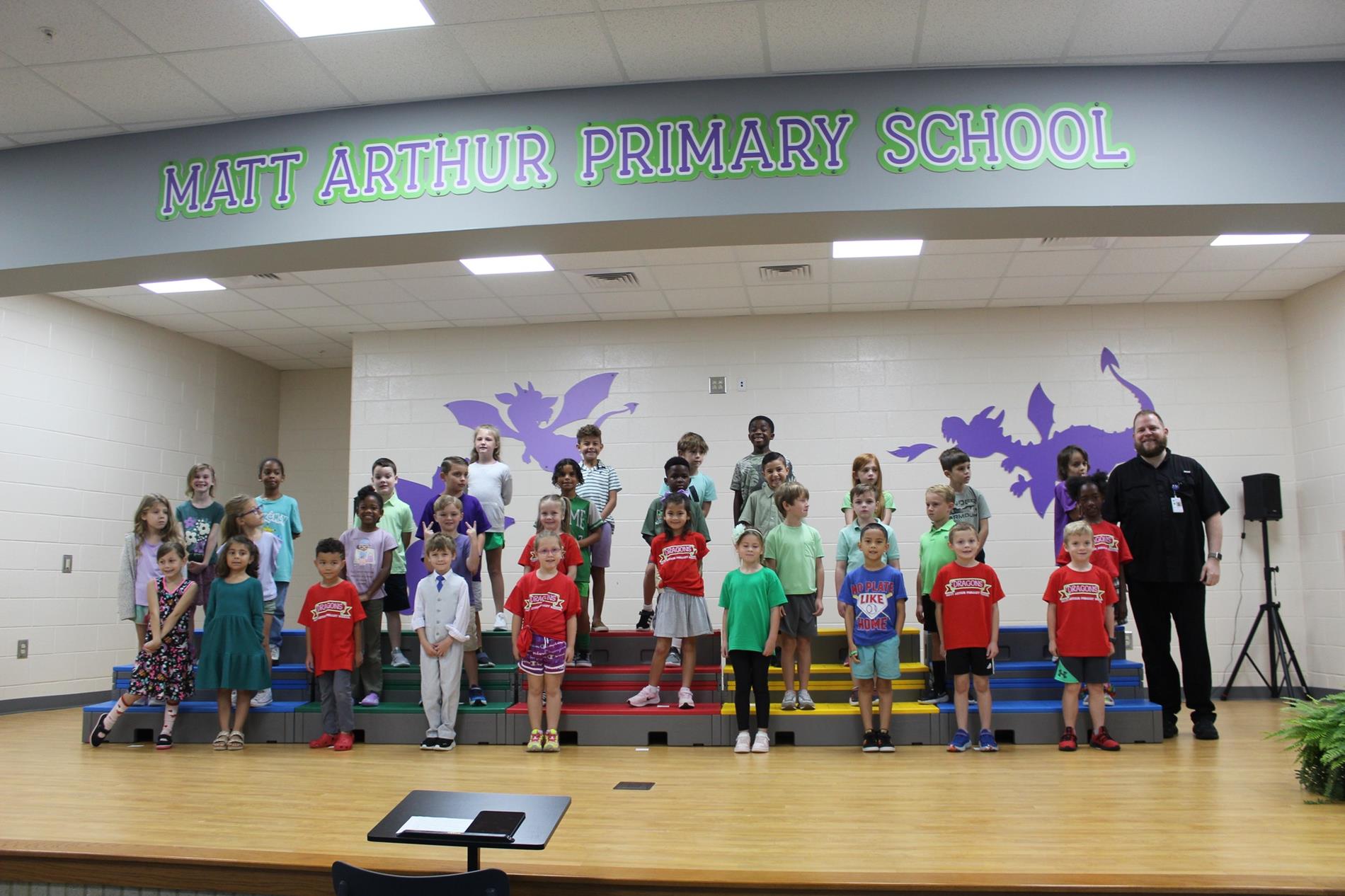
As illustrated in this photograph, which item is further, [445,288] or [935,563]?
[445,288]

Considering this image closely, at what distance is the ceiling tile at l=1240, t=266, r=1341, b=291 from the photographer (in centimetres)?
761

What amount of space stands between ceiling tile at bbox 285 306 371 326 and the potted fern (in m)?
7.66

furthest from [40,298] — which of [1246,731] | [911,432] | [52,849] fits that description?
[1246,731]

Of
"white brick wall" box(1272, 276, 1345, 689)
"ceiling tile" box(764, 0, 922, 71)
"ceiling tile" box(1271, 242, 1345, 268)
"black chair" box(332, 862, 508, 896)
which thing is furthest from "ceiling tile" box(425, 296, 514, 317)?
"white brick wall" box(1272, 276, 1345, 689)

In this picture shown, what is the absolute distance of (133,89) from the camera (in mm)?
4160

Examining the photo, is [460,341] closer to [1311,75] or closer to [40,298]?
[40,298]

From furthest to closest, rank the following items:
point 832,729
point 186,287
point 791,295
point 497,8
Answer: point 791,295
point 186,287
point 832,729
point 497,8

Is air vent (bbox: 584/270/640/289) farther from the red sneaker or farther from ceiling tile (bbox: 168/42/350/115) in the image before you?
the red sneaker

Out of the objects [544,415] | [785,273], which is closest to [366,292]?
[544,415]

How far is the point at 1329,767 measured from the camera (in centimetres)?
393

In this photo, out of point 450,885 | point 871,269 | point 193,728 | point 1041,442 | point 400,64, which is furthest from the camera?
point 1041,442

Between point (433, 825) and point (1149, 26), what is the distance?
12.4 feet

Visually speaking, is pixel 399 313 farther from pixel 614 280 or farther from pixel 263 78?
pixel 263 78

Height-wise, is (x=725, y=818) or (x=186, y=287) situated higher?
(x=186, y=287)
